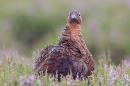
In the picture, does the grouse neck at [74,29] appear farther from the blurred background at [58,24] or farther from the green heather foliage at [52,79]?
the blurred background at [58,24]

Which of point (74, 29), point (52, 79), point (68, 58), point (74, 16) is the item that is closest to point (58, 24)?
point (74, 16)

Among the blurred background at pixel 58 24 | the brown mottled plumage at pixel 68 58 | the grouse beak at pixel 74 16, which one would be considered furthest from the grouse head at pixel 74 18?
the blurred background at pixel 58 24

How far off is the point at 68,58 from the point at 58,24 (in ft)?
31.6

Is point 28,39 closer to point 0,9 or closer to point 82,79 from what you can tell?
point 0,9

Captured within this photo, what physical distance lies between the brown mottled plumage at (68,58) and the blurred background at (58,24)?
7.34 metres

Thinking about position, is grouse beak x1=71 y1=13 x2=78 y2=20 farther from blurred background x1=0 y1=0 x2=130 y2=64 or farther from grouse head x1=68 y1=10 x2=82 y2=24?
blurred background x1=0 y1=0 x2=130 y2=64

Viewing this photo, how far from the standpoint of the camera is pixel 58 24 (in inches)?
642

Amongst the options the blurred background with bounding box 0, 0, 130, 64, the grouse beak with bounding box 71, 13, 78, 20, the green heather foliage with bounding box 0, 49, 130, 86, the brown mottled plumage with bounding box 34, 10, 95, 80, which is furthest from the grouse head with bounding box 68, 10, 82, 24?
the blurred background with bounding box 0, 0, 130, 64

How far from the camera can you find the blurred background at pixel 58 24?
1498 centimetres

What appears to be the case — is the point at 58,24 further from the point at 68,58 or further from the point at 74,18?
the point at 68,58

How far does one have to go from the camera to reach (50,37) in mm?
15516

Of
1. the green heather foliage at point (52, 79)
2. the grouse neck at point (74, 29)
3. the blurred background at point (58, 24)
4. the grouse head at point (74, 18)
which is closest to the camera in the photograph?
the green heather foliage at point (52, 79)

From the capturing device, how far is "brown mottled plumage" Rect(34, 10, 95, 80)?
6.66m

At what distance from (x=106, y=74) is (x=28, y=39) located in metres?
10.6
